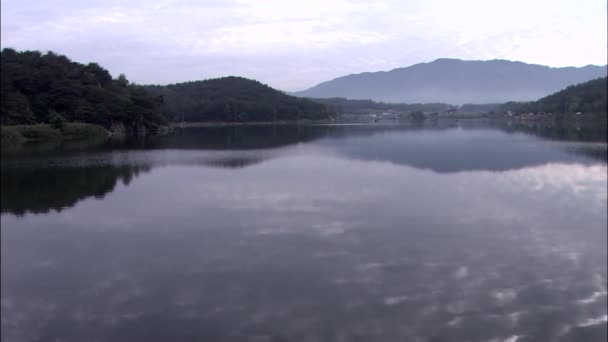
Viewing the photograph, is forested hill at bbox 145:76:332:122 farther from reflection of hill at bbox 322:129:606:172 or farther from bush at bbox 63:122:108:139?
reflection of hill at bbox 322:129:606:172

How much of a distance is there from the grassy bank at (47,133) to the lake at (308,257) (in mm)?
15057

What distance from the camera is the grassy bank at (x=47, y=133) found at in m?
27.5

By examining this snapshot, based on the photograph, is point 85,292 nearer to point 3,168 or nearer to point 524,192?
point 524,192

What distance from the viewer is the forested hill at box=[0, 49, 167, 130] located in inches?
1199

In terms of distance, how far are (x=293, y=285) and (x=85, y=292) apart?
7.60 ft

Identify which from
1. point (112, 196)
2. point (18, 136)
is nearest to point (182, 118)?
point (18, 136)

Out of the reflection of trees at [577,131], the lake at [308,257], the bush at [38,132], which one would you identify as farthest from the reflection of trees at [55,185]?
the reflection of trees at [577,131]

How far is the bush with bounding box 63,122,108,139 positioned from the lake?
60.7ft

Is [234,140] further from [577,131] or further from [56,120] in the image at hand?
[577,131]

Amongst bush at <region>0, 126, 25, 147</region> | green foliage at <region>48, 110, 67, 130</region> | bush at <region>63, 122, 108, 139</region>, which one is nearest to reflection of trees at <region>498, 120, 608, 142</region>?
bush at <region>63, 122, 108, 139</region>

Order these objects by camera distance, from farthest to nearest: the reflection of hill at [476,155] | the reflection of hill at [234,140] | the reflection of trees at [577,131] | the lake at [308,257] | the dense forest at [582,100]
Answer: the dense forest at [582,100] < the reflection of trees at [577,131] < the reflection of hill at [234,140] < the reflection of hill at [476,155] < the lake at [308,257]

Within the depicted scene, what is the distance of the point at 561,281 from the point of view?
6168 mm

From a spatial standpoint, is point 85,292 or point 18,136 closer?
point 85,292

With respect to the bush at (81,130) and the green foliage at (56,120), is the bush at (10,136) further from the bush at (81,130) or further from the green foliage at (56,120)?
the bush at (81,130)
